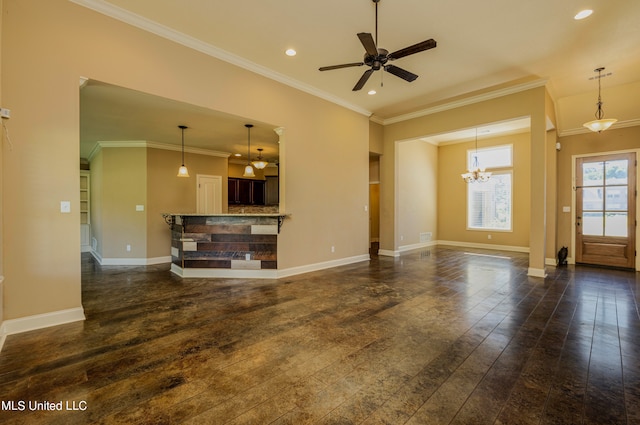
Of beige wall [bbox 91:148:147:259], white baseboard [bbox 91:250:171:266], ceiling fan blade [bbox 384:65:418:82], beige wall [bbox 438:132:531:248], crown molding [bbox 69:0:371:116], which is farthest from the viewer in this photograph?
beige wall [bbox 438:132:531:248]

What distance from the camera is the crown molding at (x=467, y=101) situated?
16.4 ft

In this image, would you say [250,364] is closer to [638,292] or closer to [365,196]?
[365,196]

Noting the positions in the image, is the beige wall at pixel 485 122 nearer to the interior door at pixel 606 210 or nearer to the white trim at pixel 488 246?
the interior door at pixel 606 210

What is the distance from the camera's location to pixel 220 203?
796 centimetres

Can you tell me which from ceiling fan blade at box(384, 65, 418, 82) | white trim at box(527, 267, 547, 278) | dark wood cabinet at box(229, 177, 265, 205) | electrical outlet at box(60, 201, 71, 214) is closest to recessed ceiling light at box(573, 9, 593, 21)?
ceiling fan blade at box(384, 65, 418, 82)

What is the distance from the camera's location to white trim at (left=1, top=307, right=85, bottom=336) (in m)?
2.70

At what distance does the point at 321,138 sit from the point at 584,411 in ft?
16.5

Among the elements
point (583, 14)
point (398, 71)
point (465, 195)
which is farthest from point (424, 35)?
point (465, 195)

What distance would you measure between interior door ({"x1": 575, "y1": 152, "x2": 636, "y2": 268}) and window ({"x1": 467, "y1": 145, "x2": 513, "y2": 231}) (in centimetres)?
193

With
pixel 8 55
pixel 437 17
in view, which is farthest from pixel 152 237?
pixel 437 17

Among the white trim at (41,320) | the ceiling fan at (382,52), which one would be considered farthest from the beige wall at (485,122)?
the white trim at (41,320)

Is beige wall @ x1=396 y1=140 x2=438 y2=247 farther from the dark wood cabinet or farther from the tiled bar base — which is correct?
the dark wood cabinet

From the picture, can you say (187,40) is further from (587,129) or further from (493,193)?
(493,193)

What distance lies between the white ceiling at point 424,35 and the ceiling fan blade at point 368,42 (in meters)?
0.51
